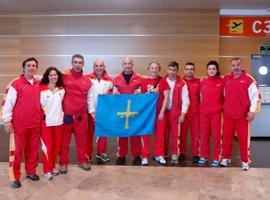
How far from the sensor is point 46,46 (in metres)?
7.73

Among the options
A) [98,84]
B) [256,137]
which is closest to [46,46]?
[98,84]

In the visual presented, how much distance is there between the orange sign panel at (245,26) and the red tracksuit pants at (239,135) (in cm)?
385

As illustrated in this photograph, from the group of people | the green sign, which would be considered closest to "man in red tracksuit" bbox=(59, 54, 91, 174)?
the group of people

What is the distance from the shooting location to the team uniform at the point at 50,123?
369cm

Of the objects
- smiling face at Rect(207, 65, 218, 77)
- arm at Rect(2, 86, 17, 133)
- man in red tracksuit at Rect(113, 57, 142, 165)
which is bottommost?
arm at Rect(2, 86, 17, 133)

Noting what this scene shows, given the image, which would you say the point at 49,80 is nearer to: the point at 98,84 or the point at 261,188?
the point at 98,84

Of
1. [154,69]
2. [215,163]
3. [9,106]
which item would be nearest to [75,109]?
[9,106]

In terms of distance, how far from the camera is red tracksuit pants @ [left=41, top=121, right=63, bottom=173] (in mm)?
3695

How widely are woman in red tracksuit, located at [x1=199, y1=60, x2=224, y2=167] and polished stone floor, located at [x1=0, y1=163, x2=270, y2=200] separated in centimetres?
40

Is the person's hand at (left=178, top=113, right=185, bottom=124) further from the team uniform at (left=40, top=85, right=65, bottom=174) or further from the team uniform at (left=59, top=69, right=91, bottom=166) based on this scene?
the team uniform at (left=40, top=85, right=65, bottom=174)

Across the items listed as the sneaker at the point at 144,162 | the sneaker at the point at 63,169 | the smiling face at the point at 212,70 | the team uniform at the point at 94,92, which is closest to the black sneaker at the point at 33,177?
the sneaker at the point at 63,169

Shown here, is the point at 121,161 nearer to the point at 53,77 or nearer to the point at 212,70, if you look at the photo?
the point at 53,77

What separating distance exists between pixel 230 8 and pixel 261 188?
4814mm

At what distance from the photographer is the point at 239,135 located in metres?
4.16
